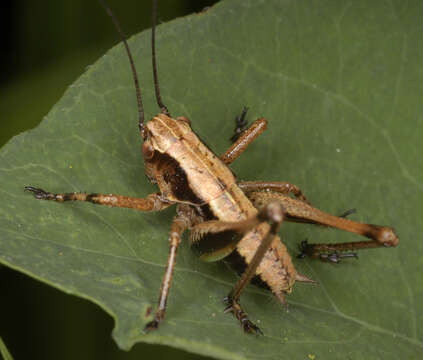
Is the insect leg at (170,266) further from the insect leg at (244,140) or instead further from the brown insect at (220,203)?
the insect leg at (244,140)

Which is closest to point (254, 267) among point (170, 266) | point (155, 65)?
point (170, 266)

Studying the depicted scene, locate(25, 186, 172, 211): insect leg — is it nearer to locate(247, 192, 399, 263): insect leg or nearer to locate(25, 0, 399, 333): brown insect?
locate(25, 0, 399, 333): brown insect

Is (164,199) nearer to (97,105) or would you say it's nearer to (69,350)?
(97,105)

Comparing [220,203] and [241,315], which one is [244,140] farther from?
[241,315]

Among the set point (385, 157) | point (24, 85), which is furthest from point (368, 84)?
point (24, 85)

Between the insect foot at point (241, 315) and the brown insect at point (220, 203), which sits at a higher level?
the brown insect at point (220, 203)

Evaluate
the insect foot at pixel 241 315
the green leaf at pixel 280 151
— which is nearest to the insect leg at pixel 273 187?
the green leaf at pixel 280 151
